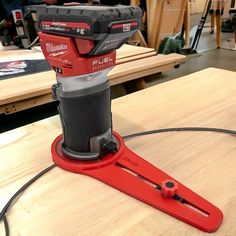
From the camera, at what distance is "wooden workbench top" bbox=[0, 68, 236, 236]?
448 mm

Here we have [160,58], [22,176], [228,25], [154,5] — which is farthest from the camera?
[228,25]

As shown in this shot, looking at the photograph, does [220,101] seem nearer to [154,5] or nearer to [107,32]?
[107,32]

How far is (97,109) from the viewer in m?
0.54

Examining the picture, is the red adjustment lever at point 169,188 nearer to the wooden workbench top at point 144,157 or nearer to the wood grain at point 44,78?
the wooden workbench top at point 144,157

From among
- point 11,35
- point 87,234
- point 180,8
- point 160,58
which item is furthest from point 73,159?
point 180,8

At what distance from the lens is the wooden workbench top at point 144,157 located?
448mm

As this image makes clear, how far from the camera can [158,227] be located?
0.44 m

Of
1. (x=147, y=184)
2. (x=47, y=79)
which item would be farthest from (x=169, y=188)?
(x=47, y=79)

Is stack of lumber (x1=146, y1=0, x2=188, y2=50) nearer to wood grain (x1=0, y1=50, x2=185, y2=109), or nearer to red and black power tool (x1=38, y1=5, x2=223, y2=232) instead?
wood grain (x1=0, y1=50, x2=185, y2=109)

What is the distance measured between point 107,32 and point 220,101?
51 cm

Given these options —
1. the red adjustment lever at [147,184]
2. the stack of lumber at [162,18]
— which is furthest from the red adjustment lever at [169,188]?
the stack of lumber at [162,18]

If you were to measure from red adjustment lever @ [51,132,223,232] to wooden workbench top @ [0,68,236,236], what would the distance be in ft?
0.04

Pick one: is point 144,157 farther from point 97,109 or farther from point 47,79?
point 47,79

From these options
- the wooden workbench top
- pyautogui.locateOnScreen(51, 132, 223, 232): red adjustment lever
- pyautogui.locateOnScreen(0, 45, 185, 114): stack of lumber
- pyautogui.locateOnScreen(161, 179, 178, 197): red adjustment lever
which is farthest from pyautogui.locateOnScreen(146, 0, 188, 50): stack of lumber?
pyautogui.locateOnScreen(161, 179, 178, 197): red adjustment lever
